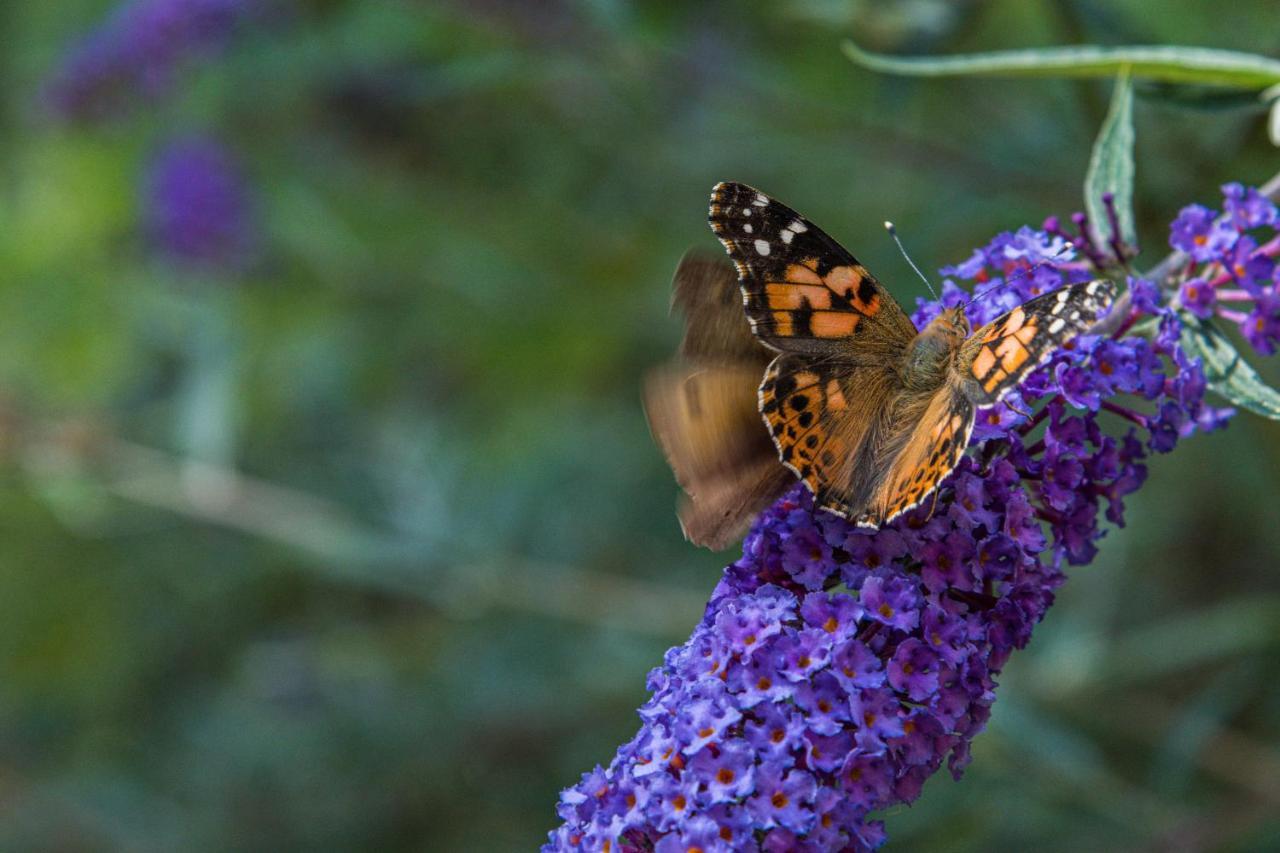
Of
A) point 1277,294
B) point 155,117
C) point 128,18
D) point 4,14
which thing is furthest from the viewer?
point 4,14

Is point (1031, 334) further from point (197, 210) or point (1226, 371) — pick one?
point (197, 210)

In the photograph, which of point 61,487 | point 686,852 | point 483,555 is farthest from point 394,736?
point 686,852

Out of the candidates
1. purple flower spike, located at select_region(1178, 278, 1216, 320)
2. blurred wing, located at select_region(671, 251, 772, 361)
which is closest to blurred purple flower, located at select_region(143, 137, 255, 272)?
blurred wing, located at select_region(671, 251, 772, 361)

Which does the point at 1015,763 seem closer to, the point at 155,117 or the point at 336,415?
the point at 336,415

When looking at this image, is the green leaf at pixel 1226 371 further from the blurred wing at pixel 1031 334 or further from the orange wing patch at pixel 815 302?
the orange wing patch at pixel 815 302

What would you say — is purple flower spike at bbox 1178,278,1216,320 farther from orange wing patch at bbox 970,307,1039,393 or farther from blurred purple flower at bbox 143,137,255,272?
blurred purple flower at bbox 143,137,255,272

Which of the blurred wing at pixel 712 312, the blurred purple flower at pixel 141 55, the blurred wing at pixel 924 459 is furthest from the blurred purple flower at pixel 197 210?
the blurred wing at pixel 924 459
